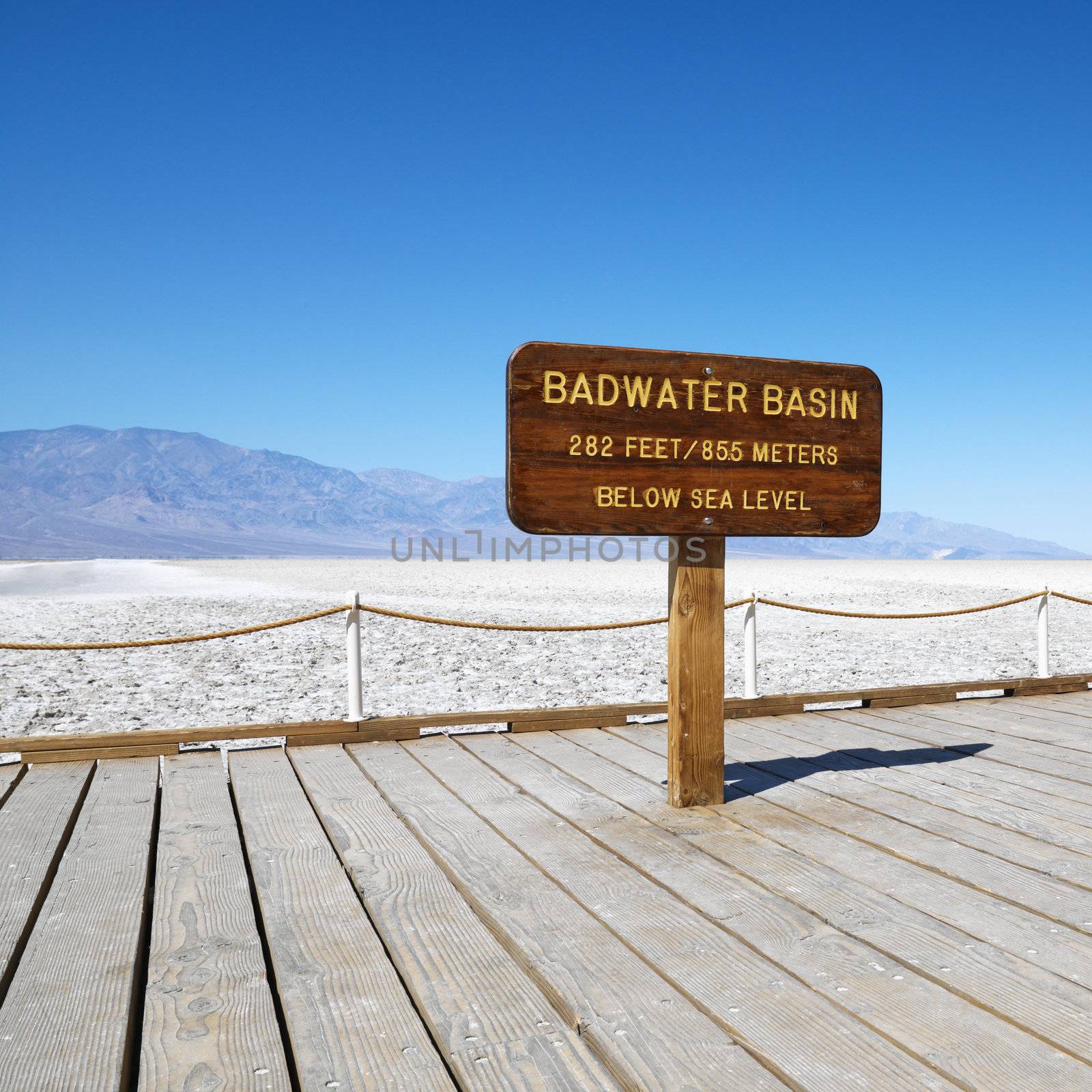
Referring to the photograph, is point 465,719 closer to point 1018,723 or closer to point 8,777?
point 8,777

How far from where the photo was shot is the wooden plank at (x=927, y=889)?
2717mm

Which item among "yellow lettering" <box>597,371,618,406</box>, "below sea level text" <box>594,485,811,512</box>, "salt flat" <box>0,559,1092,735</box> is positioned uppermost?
"yellow lettering" <box>597,371,618,406</box>

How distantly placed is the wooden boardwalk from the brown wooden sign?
50.6 inches

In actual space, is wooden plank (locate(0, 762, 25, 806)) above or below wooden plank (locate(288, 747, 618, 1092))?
below

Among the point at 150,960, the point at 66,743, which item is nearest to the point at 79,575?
the point at 66,743

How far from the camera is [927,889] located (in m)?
3.21

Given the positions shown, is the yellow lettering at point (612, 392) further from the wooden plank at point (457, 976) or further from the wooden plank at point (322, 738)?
the wooden plank at point (322, 738)

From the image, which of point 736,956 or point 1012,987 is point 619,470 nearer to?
point 736,956

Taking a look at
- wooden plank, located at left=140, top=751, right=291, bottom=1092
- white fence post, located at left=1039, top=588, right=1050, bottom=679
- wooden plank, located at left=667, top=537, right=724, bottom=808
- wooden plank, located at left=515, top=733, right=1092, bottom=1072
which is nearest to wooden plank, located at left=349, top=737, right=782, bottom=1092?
wooden plank, located at left=515, top=733, right=1092, bottom=1072

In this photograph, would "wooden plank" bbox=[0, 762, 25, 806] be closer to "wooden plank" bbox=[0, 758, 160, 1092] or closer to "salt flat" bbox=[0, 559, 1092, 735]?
"wooden plank" bbox=[0, 758, 160, 1092]

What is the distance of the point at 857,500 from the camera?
14.7ft

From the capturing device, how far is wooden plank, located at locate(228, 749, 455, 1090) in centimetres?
214

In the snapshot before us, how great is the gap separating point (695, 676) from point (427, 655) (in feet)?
31.8

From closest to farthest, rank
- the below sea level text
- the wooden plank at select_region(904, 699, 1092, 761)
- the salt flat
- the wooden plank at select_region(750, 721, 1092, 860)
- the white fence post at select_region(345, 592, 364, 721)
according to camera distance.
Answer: the wooden plank at select_region(750, 721, 1092, 860), the below sea level text, the wooden plank at select_region(904, 699, 1092, 761), the white fence post at select_region(345, 592, 364, 721), the salt flat
